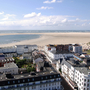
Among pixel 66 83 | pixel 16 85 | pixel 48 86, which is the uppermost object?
pixel 16 85

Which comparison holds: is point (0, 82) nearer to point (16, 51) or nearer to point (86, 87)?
point (86, 87)

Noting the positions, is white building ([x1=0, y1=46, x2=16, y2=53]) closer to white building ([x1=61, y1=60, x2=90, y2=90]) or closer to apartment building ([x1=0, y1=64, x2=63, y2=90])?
white building ([x1=61, y1=60, x2=90, y2=90])

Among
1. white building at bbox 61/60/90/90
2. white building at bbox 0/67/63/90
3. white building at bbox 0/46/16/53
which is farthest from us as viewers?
Result: white building at bbox 0/46/16/53

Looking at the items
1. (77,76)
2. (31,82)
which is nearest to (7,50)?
(31,82)

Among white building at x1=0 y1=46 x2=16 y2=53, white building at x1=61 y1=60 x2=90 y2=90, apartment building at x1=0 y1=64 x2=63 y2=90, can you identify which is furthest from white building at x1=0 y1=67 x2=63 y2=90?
white building at x1=0 y1=46 x2=16 y2=53

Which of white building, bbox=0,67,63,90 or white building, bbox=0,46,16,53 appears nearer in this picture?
white building, bbox=0,67,63,90

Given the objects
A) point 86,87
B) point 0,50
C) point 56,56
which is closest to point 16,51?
point 0,50

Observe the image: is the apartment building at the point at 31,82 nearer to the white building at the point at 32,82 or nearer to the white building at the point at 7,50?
the white building at the point at 32,82

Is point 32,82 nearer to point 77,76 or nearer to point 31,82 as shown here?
point 31,82
